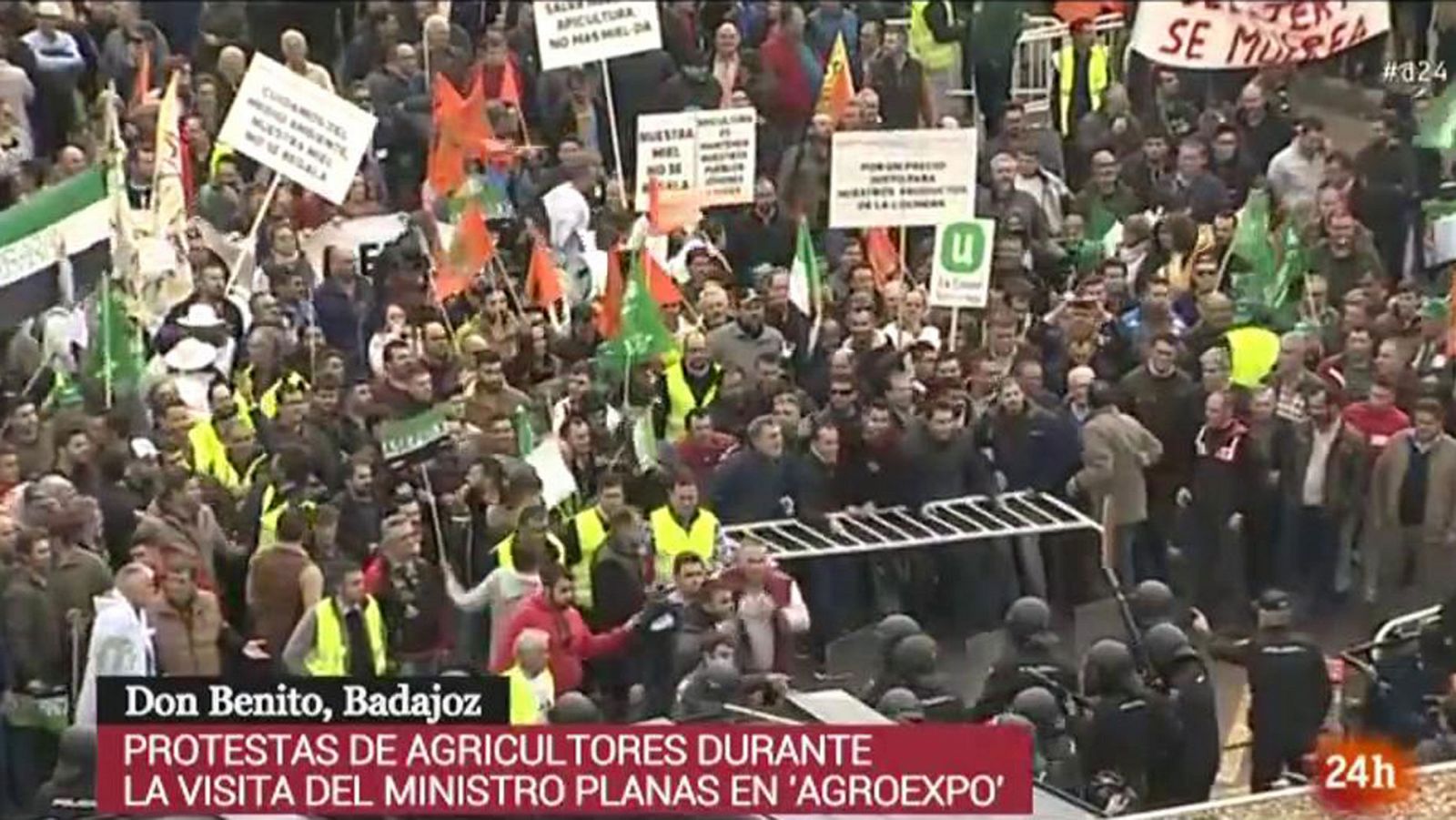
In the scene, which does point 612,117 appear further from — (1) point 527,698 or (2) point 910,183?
(1) point 527,698

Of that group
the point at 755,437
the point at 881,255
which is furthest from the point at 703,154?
the point at 755,437

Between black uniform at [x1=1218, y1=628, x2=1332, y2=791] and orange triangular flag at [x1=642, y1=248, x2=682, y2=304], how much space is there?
2.38 meters

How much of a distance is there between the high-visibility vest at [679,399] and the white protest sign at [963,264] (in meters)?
0.90

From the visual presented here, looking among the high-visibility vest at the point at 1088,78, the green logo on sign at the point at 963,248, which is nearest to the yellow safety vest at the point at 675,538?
the green logo on sign at the point at 963,248

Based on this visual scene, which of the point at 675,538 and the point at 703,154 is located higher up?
the point at 703,154

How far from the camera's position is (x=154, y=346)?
43.3 ft

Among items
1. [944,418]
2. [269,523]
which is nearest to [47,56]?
[269,523]

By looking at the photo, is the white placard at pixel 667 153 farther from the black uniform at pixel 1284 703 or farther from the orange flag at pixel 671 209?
the black uniform at pixel 1284 703

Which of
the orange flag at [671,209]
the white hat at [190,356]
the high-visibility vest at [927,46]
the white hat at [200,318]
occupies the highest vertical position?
the high-visibility vest at [927,46]

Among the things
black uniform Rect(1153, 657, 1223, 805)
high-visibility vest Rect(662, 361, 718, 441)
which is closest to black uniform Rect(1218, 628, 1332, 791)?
black uniform Rect(1153, 657, 1223, 805)

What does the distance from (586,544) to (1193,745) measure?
1.96 meters

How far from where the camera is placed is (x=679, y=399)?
1289 cm

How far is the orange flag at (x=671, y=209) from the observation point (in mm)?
13797
